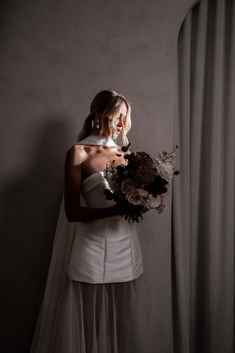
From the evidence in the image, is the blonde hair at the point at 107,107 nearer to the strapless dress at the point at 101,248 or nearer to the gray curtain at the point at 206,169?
the strapless dress at the point at 101,248

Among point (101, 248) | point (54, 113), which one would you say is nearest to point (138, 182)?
point (101, 248)

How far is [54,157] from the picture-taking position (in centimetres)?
227

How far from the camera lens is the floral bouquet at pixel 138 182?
153cm

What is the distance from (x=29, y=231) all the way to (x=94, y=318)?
843mm

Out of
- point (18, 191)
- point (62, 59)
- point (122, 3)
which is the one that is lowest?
point (18, 191)

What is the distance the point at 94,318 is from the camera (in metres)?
1.70

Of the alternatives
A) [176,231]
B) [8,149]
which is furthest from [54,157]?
[176,231]

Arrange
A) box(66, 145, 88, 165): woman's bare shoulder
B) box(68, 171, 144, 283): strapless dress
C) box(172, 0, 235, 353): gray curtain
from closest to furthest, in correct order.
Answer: box(68, 171, 144, 283): strapless dress → box(66, 145, 88, 165): woman's bare shoulder → box(172, 0, 235, 353): gray curtain

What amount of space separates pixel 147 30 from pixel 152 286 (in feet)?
6.34

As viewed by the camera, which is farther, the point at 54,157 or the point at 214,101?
the point at 214,101

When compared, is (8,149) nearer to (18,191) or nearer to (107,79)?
(18,191)

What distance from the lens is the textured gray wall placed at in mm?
2230

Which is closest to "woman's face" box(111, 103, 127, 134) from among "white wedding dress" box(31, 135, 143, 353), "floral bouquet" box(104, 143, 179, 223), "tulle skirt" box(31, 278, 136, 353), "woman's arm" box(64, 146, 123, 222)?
"white wedding dress" box(31, 135, 143, 353)

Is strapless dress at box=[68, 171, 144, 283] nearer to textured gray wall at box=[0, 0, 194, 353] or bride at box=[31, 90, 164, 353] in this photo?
bride at box=[31, 90, 164, 353]
